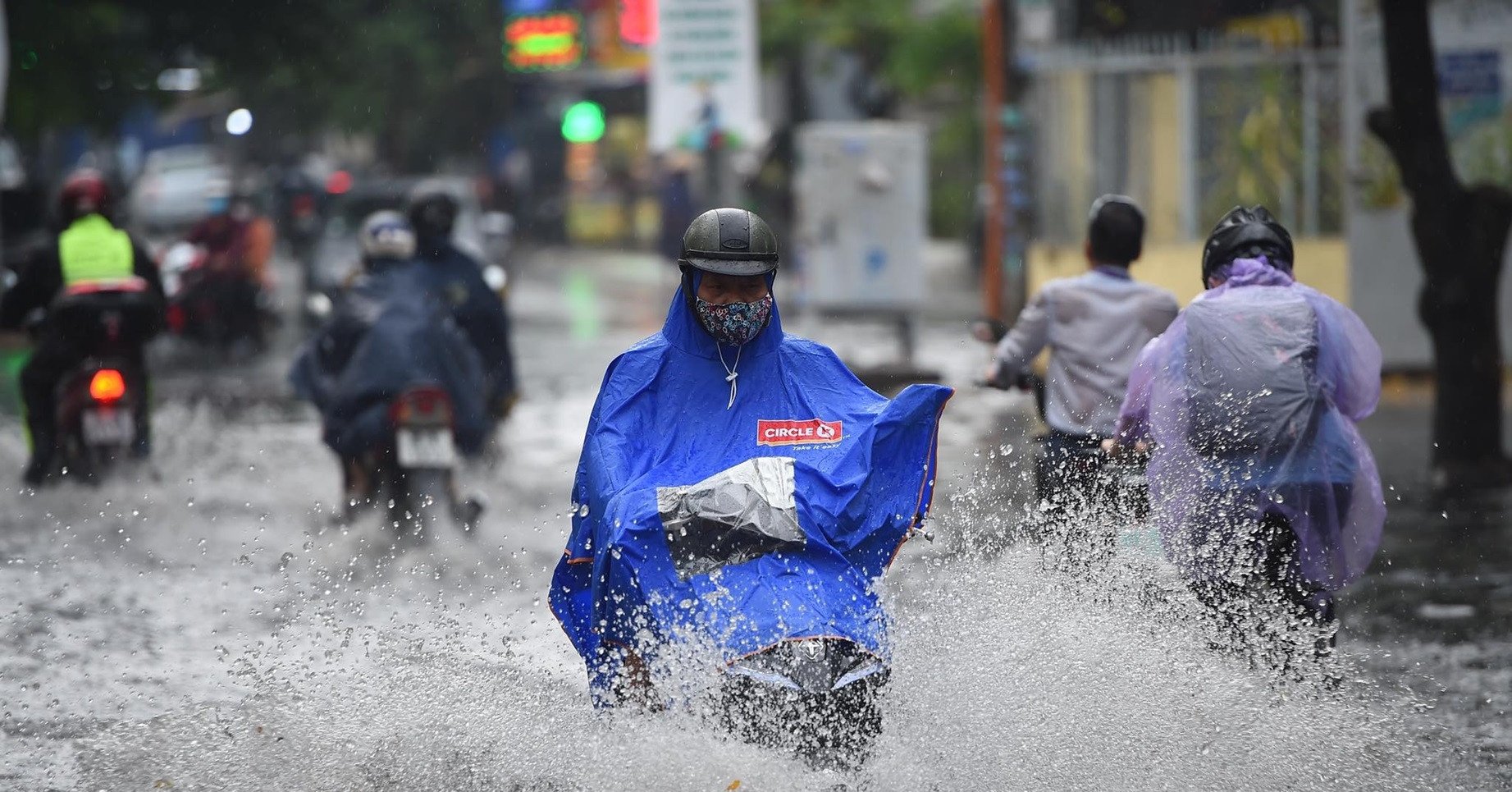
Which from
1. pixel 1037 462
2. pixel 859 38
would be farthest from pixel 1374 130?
pixel 859 38

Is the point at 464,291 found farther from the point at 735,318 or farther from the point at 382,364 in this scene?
the point at 735,318

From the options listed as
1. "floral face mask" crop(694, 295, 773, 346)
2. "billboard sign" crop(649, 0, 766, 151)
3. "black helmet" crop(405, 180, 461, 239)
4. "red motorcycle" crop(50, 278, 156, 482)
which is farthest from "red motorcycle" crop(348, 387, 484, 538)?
"billboard sign" crop(649, 0, 766, 151)

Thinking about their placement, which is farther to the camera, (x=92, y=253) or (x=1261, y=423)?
(x=92, y=253)

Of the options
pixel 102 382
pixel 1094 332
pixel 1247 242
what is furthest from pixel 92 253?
pixel 1247 242

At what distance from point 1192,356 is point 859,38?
22.2 m

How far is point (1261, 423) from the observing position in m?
5.80

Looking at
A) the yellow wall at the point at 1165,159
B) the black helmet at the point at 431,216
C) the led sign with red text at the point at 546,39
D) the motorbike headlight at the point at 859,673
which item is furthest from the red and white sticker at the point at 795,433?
the led sign with red text at the point at 546,39

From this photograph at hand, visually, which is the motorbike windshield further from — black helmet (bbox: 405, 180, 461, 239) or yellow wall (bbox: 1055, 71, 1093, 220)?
yellow wall (bbox: 1055, 71, 1093, 220)

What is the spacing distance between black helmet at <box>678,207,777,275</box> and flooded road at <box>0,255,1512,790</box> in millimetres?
967

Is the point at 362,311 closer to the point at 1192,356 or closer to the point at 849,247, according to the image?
the point at 1192,356

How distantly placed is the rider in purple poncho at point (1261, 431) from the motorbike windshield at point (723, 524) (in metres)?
1.56

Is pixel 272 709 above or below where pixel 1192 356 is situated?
below

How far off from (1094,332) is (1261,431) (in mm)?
1300

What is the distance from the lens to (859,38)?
27.6 meters
